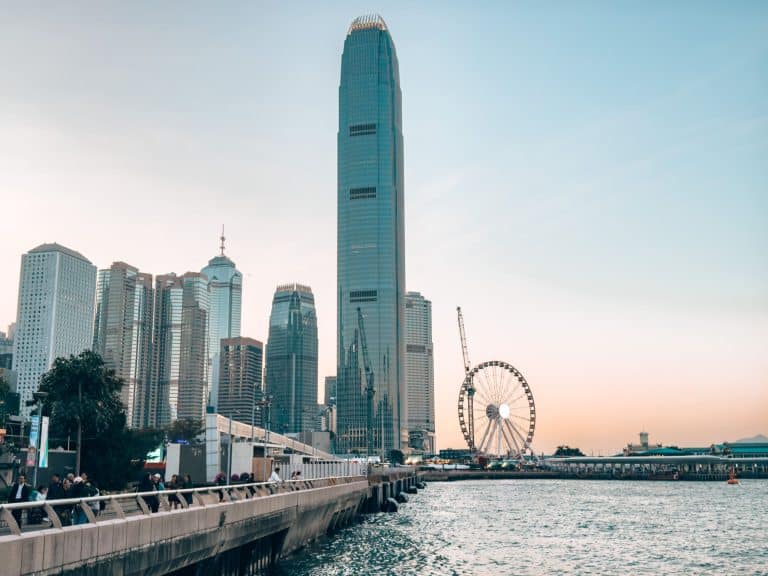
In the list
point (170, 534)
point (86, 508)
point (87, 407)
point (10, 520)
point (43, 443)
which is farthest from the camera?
point (87, 407)

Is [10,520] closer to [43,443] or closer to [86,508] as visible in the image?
[86,508]

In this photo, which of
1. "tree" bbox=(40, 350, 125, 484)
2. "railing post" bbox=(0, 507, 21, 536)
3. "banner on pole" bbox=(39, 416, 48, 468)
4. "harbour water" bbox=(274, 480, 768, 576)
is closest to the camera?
"railing post" bbox=(0, 507, 21, 536)

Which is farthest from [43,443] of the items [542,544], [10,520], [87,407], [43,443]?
[87,407]

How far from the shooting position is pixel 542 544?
2645 inches

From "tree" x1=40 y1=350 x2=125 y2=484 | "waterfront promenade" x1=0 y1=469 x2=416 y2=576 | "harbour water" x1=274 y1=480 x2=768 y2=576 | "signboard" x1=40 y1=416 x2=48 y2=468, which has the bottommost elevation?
"harbour water" x1=274 y1=480 x2=768 y2=576

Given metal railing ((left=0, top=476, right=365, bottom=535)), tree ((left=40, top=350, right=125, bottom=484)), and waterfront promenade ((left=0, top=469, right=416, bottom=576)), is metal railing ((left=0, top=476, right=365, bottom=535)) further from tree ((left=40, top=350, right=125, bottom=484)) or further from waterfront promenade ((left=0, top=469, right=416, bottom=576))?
tree ((left=40, top=350, right=125, bottom=484))

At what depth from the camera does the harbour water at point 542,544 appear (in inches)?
2063

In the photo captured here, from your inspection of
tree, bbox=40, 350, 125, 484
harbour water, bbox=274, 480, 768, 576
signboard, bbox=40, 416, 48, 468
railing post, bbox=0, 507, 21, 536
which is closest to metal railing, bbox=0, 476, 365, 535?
railing post, bbox=0, 507, 21, 536

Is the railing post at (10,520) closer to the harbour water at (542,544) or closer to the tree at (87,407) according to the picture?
the harbour water at (542,544)

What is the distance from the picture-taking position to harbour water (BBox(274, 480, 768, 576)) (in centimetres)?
5241

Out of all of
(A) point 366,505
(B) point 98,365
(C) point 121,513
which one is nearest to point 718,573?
(C) point 121,513

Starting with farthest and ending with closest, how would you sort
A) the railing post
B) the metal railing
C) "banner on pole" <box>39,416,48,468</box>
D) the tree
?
the tree, "banner on pole" <box>39,416,48,468</box>, the metal railing, the railing post

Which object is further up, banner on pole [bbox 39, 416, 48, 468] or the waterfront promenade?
banner on pole [bbox 39, 416, 48, 468]

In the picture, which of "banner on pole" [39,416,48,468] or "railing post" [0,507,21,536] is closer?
"railing post" [0,507,21,536]
